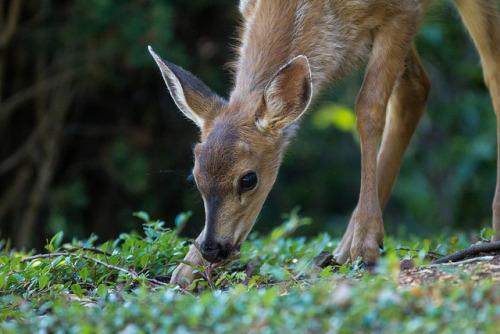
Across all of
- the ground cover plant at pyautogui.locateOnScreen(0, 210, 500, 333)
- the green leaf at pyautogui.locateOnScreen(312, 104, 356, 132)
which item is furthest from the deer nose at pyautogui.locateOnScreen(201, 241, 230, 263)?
the green leaf at pyautogui.locateOnScreen(312, 104, 356, 132)

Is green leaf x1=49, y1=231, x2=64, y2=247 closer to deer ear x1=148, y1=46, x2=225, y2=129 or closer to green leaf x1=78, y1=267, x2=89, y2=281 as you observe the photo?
green leaf x1=78, y1=267, x2=89, y2=281

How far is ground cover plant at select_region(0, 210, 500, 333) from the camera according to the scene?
3.64 m

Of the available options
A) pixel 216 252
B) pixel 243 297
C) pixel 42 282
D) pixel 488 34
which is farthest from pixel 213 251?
pixel 488 34

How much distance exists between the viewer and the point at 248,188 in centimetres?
626

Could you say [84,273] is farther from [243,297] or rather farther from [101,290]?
[243,297]

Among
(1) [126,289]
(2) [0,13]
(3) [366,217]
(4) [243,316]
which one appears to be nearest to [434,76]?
(2) [0,13]

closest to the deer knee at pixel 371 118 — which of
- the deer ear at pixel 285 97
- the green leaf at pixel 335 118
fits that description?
the deer ear at pixel 285 97

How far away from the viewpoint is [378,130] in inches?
256

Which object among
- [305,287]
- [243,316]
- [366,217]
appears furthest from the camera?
[366,217]

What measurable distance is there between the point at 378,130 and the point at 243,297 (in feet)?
9.22

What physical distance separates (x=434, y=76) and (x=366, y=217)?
954 centimetres

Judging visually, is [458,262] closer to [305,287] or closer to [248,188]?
[305,287]

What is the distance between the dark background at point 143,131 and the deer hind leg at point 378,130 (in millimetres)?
3867

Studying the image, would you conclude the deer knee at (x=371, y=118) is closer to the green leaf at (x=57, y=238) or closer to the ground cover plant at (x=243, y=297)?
the ground cover plant at (x=243, y=297)
